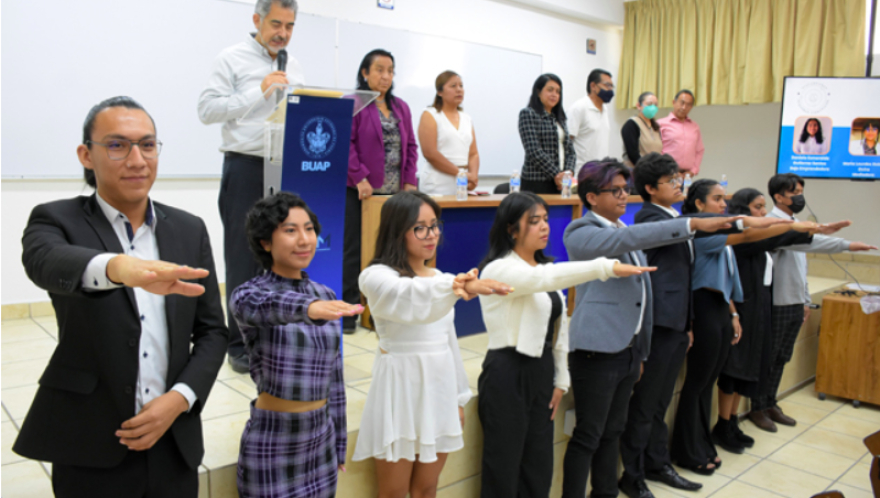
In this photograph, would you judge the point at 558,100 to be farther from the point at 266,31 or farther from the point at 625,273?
the point at 625,273

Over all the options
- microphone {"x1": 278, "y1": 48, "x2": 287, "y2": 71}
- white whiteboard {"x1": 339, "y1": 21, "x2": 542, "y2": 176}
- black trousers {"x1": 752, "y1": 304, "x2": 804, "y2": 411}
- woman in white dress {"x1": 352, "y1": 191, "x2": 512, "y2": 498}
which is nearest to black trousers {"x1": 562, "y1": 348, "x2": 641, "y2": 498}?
woman in white dress {"x1": 352, "y1": 191, "x2": 512, "y2": 498}

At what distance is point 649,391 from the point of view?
111 inches

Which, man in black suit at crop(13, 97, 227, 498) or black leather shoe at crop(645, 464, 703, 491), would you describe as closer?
man in black suit at crop(13, 97, 227, 498)

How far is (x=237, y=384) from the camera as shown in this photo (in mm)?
2623

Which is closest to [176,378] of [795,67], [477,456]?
[477,456]

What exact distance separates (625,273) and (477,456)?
113cm

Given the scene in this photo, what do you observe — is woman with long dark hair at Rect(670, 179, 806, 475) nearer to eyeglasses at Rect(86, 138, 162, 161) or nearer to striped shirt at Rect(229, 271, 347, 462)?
striped shirt at Rect(229, 271, 347, 462)

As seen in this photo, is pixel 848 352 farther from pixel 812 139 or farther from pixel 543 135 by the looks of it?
pixel 543 135

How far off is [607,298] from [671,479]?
1194mm

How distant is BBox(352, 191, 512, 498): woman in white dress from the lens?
1.96 metres

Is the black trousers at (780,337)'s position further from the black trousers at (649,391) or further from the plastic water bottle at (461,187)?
the plastic water bottle at (461,187)

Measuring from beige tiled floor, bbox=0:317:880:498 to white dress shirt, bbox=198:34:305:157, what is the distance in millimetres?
1035

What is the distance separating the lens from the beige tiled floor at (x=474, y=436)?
1942 millimetres

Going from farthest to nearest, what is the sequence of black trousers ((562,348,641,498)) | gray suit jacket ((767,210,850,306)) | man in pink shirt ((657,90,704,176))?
man in pink shirt ((657,90,704,176)), gray suit jacket ((767,210,850,306)), black trousers ((562,348,641,498))
